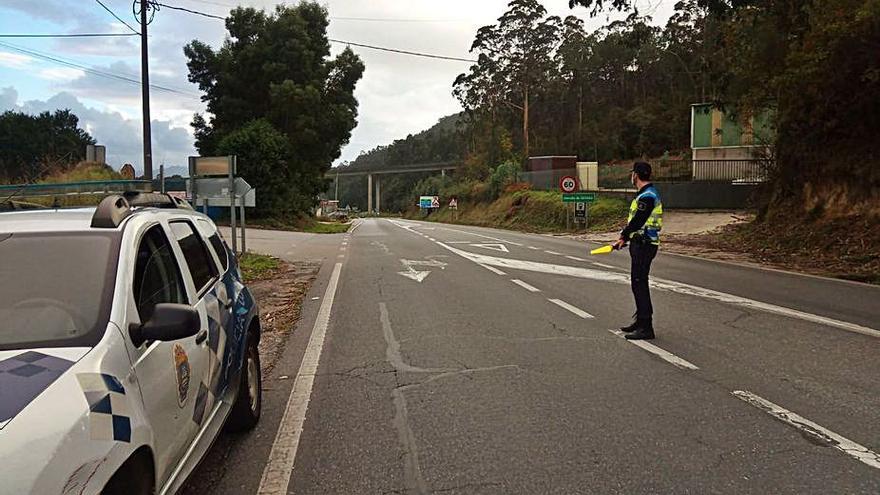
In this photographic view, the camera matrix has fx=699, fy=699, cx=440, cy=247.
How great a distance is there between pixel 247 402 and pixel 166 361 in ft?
6.13

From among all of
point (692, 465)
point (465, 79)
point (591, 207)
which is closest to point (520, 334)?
point (692, 465)

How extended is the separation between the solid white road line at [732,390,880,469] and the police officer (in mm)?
2246

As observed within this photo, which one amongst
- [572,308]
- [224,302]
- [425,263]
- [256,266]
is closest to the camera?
[224,302]

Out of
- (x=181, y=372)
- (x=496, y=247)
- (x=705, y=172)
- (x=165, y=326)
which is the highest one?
(x=705, y=172)

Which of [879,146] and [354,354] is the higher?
[879,146]

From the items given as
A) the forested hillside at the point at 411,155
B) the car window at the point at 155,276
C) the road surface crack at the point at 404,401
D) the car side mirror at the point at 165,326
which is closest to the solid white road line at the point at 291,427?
the road surface crack at the point at 404,401

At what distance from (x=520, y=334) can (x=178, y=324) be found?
18.5 feet

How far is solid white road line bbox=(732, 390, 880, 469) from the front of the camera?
426 centimetres

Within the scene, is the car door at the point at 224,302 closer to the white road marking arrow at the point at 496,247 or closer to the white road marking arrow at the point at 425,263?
the white road marking arrow at the point at 425,263

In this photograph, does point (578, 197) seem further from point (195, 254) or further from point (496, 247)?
point (195, 254)

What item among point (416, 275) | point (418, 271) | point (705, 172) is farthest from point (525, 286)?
point (705, 172)

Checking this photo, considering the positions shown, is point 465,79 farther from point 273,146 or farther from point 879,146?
point 879,146

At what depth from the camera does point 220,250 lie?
5.47 metres

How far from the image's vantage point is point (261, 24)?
47156mm
